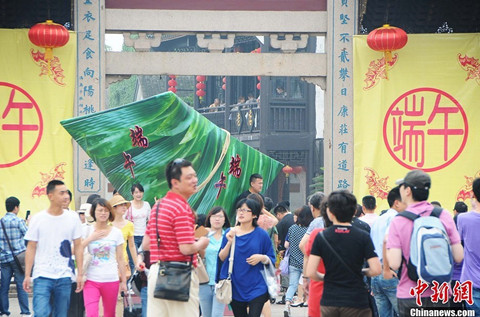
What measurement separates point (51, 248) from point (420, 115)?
8.45m

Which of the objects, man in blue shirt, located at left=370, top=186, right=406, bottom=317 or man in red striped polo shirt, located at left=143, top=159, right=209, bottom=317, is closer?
man in red striped polo shirt, located at left=143, top=159, right=209, bottom=317

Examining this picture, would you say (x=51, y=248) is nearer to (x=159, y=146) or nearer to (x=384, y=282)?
(x=159, y=146)

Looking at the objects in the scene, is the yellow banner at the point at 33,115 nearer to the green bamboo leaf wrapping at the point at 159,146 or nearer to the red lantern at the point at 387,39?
the green bamboo leaf wrapping at the point at 159,146

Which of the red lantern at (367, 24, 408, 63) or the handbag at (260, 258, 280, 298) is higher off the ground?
the red lantern at (367, 24, 408, 63)

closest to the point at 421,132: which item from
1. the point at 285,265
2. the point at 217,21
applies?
the point at 285,265

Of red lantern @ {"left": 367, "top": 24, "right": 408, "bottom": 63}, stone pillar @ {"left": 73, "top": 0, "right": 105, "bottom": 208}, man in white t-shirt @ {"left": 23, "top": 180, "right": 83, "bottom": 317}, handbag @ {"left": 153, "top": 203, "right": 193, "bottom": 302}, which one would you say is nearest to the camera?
handbag @ {"left": 153, "top": 203, "right": 193, "bottom": 302}

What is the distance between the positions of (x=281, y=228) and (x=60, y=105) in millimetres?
4160

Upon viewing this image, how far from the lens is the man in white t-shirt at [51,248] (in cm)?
820

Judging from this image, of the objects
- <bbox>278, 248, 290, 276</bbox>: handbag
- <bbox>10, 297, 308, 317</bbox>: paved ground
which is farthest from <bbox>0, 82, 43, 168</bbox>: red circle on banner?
<bbox>278, 248, 290, 276</bbox>: handbag

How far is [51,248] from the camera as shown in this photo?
8.23 meters

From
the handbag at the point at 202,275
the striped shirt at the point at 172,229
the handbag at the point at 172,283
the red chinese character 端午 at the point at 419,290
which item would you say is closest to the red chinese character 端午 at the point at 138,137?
the handbag at the point at 202,275

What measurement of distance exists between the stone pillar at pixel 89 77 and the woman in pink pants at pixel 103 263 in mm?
6084

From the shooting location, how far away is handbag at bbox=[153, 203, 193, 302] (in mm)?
6539

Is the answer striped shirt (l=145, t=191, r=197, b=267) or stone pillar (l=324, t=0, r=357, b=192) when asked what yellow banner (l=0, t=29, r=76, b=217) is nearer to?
stone pillar (l=324, t=0, r=357, b=192)
